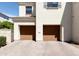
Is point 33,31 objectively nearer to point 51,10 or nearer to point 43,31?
point 43,31

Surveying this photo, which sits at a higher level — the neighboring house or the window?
the window

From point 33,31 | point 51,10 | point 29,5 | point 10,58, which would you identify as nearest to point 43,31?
point 33,31

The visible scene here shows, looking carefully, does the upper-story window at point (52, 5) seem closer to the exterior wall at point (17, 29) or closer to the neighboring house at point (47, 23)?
the neighboring house at point (47, 23)

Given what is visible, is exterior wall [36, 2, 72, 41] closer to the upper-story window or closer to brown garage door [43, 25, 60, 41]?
the upper-story window

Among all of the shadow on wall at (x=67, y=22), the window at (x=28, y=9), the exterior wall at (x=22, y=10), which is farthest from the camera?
the window at (x=28, y=9)

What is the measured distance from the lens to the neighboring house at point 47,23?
22703 mm

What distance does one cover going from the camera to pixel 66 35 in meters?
23.0

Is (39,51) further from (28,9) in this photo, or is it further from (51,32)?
(28,9)

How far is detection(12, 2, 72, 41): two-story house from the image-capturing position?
22703mm

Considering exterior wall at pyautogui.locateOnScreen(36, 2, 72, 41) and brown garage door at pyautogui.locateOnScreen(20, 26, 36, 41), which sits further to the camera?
brown garage door at pyautogui.locateOnScreen(20, 26, 36, 41)

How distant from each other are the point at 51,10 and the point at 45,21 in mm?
1666

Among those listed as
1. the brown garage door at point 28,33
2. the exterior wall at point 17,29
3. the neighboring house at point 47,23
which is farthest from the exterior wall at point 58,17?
the exterior wall at point 17,29

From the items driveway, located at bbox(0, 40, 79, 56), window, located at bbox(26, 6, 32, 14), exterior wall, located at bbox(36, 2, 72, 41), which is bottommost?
driveway, located at bbox(0, 40, 79, 56)

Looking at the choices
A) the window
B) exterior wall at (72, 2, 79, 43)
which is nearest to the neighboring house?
exterior wall at (72, 2, 79, 43)
